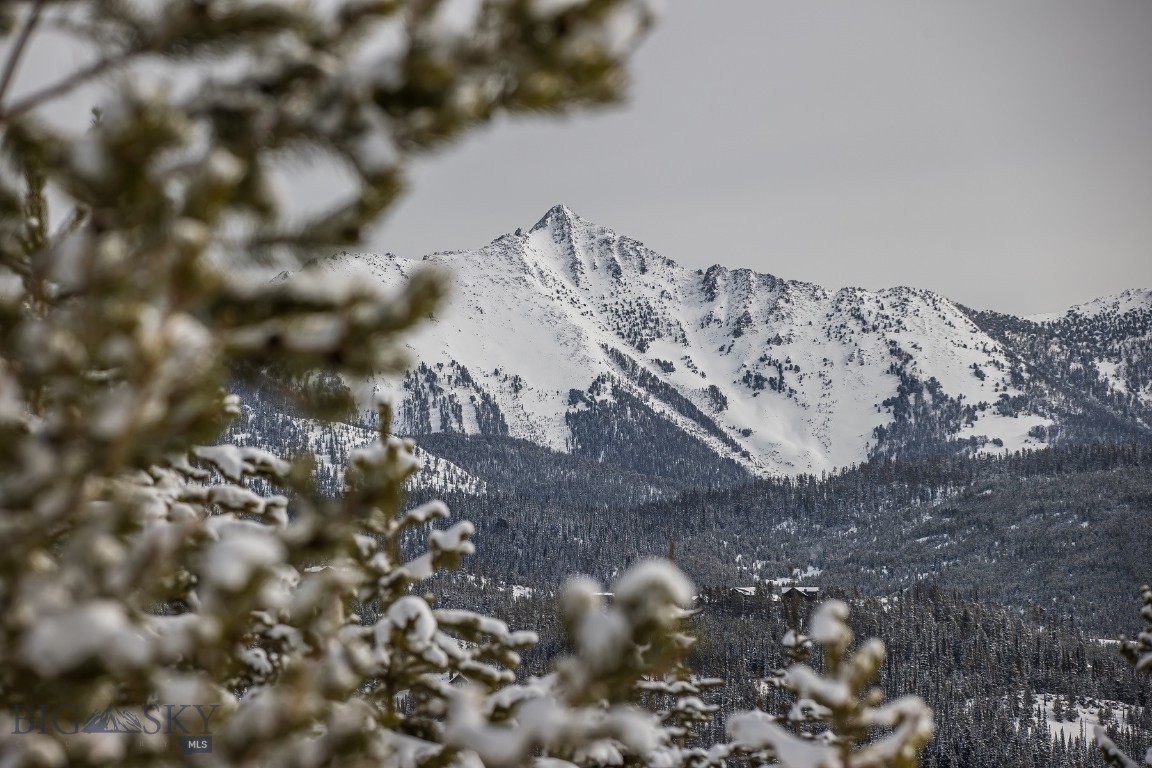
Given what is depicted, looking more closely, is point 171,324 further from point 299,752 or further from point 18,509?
point 299,752

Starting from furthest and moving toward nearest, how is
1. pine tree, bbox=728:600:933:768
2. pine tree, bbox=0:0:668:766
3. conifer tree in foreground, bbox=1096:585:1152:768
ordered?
1. conifer tree in foreground, bbox=1096:585:1152:768
2. pine tree, bbox=728:600:933:768
3. pine tree, bbox=0:0:668:766

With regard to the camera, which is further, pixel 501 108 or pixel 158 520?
pixel 158 520

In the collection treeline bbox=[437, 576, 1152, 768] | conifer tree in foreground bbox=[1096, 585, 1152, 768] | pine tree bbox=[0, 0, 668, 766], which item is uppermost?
pine tree bbox=[0, 0, 668, 766]

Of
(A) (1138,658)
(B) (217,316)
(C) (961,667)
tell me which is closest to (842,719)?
(B) (217,316)

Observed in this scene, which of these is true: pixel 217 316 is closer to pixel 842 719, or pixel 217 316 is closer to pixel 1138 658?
pixel 842 719

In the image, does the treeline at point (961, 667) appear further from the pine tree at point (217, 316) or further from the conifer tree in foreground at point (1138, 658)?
the pine tree at point (217, 316)

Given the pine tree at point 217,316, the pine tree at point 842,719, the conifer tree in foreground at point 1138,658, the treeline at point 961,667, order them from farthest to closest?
the treeline at point 961,667 < the conifer tree in foreground at point 1138,658 < the pine tree at point 842,719 < the pine tree at point 217,316

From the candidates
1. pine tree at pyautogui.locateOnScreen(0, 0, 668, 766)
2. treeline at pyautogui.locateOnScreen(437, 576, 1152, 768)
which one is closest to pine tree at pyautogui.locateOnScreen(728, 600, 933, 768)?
pine tree at pyautogui.locateOnScreen(0, 0, 668, 766)

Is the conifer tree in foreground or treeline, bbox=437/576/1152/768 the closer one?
the conifer tree in foreground

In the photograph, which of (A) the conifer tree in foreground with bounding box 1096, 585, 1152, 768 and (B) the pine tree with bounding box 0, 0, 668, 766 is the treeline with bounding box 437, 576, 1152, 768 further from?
(B) the pine tree with bounding box 0, 0, 668, 766

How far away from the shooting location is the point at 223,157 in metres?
2.03

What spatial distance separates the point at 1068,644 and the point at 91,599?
564ft

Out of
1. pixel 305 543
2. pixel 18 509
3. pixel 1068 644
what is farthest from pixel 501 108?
pixel 1068 644

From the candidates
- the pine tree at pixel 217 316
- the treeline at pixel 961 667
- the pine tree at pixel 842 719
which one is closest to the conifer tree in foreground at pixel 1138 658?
the pine tree at pixel 842 719
